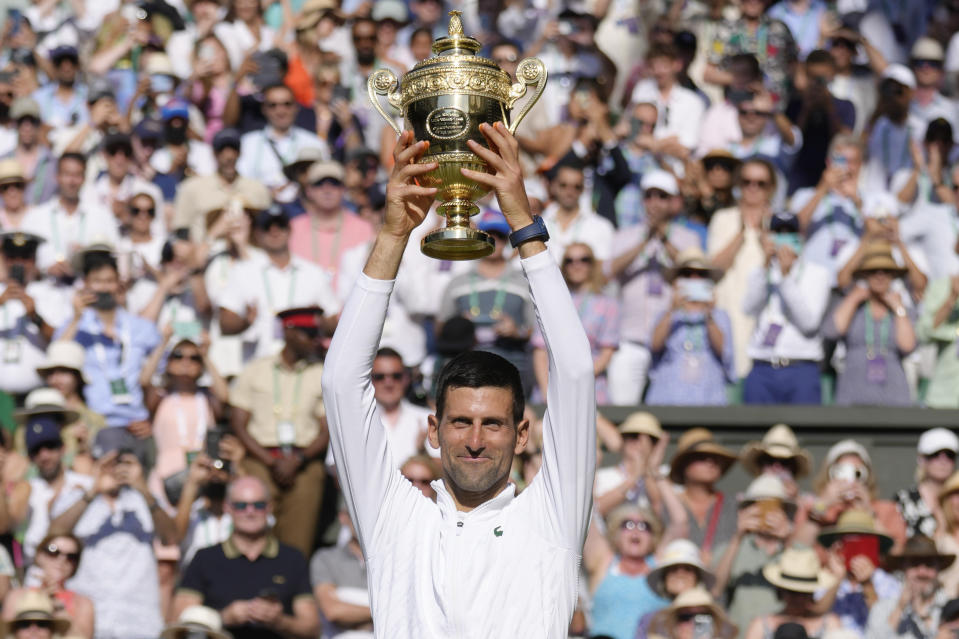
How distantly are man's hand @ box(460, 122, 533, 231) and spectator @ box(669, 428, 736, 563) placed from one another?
213 inches

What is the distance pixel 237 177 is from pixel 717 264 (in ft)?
10.9

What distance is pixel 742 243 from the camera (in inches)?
467

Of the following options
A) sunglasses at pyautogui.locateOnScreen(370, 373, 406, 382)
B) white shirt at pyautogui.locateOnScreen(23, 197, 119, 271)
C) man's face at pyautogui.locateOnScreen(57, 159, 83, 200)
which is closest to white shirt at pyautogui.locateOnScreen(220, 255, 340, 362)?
sunglasses at pyautogui.locateOnScreen(370, 373, 406, 382)

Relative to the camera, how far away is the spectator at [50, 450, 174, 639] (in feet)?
32.5

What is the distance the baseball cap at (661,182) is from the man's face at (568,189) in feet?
1.34

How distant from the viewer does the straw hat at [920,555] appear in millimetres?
9555

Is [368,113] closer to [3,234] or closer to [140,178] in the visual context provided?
[140,178]

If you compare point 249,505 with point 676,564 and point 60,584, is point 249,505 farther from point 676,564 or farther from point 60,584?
point 676,564

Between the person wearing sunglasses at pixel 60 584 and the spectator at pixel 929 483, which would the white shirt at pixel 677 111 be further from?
the person wearing sunglasses at pixel 60 584

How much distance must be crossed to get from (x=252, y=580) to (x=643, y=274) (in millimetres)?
3357

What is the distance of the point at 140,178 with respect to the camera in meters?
13.5

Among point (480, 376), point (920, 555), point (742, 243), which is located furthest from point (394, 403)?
point (480, 376)

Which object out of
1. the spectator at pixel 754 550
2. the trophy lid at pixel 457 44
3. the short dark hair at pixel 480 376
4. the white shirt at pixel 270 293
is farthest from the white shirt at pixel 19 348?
the short dark hair at pixel 480 376

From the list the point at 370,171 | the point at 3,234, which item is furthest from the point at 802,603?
the point at 3,234
